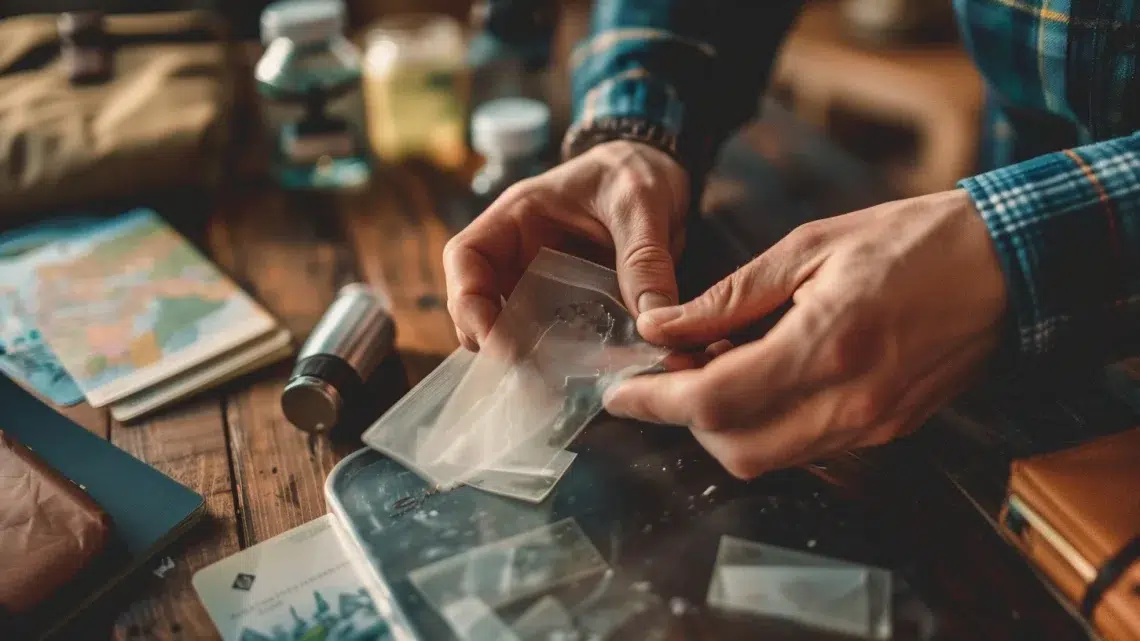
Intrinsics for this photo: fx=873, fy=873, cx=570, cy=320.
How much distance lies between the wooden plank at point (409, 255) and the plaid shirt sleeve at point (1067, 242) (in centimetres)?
41

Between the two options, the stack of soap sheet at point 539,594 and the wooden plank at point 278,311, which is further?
the wooden plank at point 278,311

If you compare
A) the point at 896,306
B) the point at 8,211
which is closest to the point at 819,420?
the point at 896,306

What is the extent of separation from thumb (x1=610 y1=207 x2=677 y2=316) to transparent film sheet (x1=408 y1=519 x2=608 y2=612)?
157 millimetres

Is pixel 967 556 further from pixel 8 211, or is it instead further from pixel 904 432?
pixel 8 211

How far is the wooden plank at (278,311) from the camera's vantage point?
55 centimetres

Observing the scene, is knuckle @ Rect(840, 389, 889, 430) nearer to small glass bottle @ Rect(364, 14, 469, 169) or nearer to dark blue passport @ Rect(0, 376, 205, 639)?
dark blue passport @ Rect(0, 376, 205, 639)

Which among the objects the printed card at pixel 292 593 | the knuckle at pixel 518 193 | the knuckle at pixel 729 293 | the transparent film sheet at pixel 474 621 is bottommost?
the printed card at pixel 292 593

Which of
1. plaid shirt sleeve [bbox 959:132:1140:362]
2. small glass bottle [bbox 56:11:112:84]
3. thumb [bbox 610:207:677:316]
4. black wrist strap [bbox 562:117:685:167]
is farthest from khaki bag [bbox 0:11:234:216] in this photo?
plaid shirt sleeve [bbox 959:132:1140:362]

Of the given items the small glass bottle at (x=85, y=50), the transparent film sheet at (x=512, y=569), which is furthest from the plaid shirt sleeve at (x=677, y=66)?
the small glass bottle at (x=85, y=50)

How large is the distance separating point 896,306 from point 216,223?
26.9 inches

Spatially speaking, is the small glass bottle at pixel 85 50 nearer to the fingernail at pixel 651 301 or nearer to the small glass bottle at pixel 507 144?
the small glass bottle at pixel 507 144

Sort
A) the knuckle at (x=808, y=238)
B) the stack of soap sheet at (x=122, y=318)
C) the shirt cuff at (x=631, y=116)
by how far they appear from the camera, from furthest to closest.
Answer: the shirt cuff at (x=631, y=116), the stack of soap sheet at (x=122, y=318), the knuckle at (x=808, y=238)

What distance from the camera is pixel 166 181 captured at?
88cm

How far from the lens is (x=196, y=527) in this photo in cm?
53
